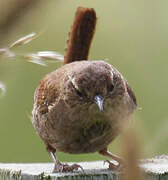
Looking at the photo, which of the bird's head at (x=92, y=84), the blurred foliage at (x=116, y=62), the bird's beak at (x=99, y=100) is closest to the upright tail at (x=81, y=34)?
the blurred foliage at (x=116, y=62)

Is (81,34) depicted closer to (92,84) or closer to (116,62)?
Result: (92,84)

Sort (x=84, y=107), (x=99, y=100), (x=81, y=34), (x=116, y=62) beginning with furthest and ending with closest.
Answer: (x=116, y=62)
(x=81, y=34)
(x=84, y=107)
(x=99, y=100)

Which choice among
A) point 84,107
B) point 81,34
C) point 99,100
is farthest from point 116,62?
point 99,100

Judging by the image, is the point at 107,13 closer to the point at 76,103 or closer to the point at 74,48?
the point at 74,48

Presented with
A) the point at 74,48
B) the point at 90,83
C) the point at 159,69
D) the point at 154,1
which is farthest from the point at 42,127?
the point at 154,1

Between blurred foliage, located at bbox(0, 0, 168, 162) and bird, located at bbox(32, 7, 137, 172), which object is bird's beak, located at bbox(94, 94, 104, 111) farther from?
blurred foliage, located at bbox(0, 0, 168, 162)

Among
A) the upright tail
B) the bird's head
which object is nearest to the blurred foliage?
the upright tail

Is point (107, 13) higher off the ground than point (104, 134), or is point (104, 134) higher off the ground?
point (107, 13)
